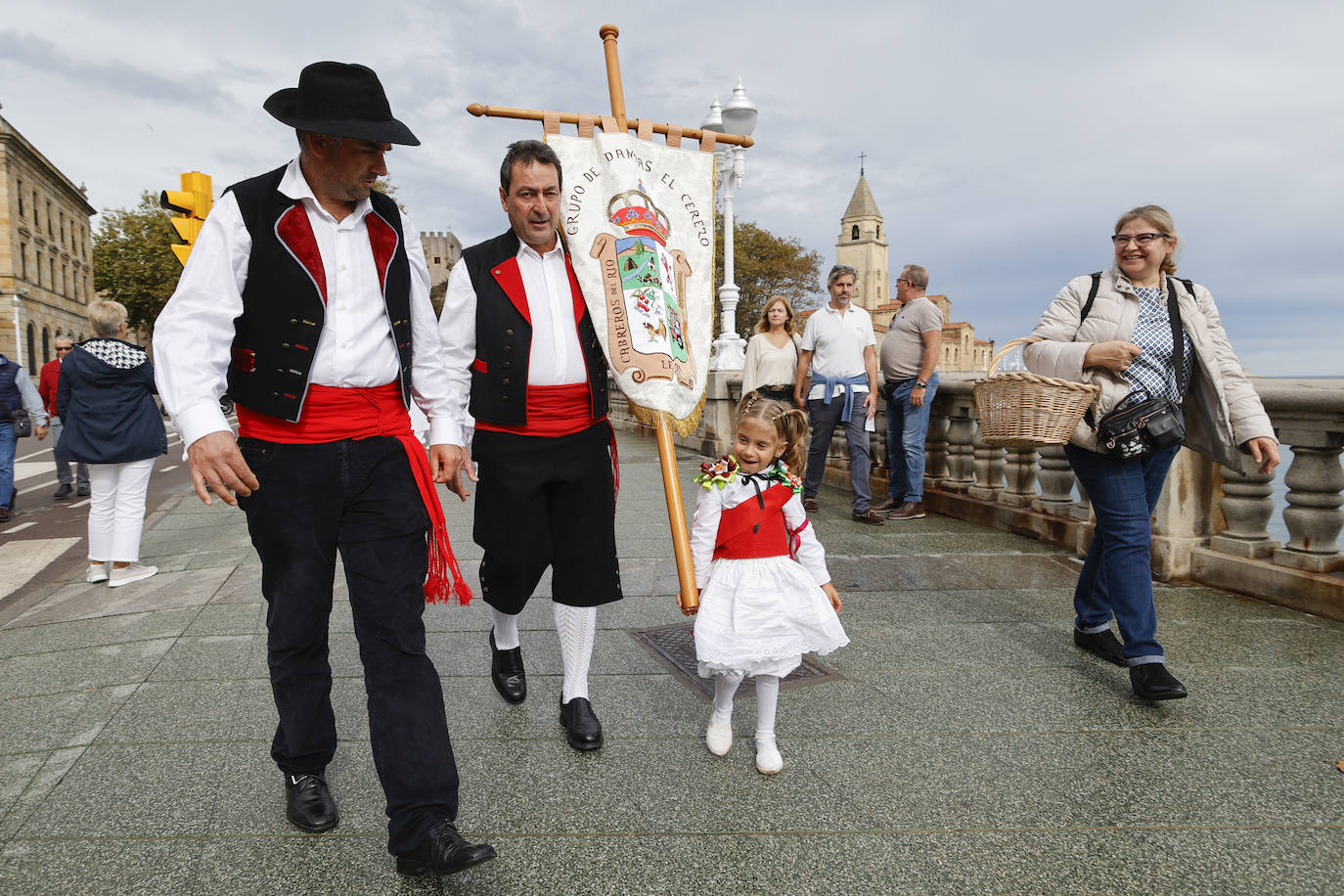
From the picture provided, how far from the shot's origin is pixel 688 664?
387cm

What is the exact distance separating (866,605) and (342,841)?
10.1ft

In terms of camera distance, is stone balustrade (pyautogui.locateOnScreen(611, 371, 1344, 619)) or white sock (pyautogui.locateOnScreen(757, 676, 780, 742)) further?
stone balustrade (pyautogui.locateOnScreen(611, 371, 1344, 619))

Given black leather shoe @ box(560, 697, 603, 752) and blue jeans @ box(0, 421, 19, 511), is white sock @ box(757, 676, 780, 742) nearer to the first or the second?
black leather shoe @ box(560, 697, 603, 752)

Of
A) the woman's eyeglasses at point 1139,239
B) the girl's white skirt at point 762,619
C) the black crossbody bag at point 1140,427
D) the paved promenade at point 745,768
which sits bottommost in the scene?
the paved promenade at point 745,768

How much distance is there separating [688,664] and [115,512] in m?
4.12

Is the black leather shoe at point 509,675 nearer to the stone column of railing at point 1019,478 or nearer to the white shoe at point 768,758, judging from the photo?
the white shoe at point 768,758

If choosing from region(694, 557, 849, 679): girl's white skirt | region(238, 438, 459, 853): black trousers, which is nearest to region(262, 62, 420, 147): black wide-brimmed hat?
region(238, 438, 459, 853): black trousers

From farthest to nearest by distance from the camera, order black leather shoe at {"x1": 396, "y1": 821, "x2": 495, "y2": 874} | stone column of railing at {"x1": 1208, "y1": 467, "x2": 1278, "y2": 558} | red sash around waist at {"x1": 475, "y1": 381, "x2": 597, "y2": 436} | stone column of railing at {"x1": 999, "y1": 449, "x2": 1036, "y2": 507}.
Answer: stone column of railing at {"x1": 999, "y1": 449, "x2": 1036, "y2": 507} < stone column of railing at {"x1": 1208, "y1": 467, "x2": 1278, "y2": 558} < red sash around waist at {"x1": 475, "y1": 381, "x2": 597, "y2": 436} < black leather shoe at {"x1": 396, "y1": 821, "x2": 495, "y2": 874}

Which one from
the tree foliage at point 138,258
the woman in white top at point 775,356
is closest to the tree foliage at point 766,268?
the tree foliage at point 138,258

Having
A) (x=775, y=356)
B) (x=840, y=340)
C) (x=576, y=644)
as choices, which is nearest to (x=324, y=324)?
(x=576, y=644)

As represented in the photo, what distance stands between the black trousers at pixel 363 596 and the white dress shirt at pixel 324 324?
20 centimetres

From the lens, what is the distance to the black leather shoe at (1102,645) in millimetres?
3783

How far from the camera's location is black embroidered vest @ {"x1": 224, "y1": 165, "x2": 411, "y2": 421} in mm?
2264

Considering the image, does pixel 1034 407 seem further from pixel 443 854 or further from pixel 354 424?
pixel 443 854
